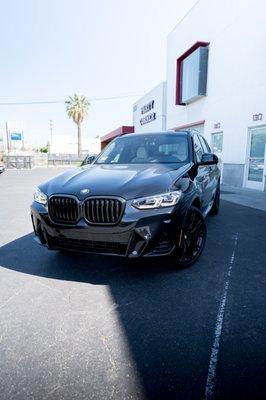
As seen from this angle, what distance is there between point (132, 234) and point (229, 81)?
12.6m

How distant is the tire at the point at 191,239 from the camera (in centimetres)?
345

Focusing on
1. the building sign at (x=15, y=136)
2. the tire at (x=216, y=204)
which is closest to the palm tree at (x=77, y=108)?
the building sign at (x=15, y=136)

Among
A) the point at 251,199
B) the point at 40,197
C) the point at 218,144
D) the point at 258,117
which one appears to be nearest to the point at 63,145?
the point at 218,144

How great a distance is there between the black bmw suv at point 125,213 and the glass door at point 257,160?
8.56 m

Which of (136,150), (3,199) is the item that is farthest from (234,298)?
(3,199)

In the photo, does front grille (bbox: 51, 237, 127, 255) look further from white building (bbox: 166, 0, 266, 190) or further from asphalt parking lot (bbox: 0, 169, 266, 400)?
white building (bbox: 166, 0, 266, 190)

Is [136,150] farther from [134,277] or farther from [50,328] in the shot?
[50,328]

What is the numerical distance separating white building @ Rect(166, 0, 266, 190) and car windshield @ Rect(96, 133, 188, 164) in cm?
785

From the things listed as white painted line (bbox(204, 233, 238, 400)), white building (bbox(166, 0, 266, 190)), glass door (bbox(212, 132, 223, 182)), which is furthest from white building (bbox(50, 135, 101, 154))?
white painted line (bbox(204, 233, 238, 400))

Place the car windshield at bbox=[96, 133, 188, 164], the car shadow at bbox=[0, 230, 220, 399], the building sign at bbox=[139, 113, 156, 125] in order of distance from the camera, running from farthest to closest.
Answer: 1. the building sign at bbox=[139, 113, 156, 125]
2. the car windshield at bbox=[96, 133, 188, 164]
3. the car shadow at bbox=[0, 230, 220, 399]

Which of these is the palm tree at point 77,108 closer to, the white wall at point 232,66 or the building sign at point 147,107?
the building sign at point 147,107

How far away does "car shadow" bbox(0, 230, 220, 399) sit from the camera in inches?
77.5

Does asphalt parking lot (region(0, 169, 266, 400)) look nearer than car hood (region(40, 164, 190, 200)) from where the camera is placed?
Yes

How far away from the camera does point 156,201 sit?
3.07 metres
